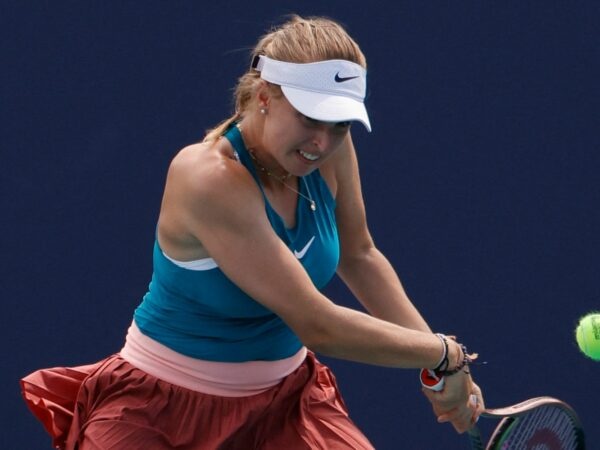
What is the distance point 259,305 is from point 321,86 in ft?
1.64

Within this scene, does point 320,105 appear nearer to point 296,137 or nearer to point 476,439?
point 296,137

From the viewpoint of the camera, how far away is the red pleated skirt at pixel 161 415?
2986 millimetres

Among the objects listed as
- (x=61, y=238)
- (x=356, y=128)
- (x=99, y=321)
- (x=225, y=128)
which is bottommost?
(x=99, y=321)

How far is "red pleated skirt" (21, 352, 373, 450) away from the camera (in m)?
2.99

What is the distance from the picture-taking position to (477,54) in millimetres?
4359

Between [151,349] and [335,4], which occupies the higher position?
[335,4]

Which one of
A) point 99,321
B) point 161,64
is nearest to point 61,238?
point 99,321

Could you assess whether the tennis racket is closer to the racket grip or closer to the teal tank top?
the racket grip

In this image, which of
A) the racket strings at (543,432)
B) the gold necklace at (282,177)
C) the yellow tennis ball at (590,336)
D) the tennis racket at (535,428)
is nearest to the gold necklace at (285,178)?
the gold necklace at (282,177)

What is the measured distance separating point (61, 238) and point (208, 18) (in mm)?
818

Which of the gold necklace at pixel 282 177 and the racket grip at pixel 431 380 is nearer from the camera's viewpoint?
the gold necklace at pixel 282 177

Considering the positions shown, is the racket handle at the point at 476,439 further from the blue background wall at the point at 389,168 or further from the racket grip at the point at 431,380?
the blue background wall at the point at 389,168

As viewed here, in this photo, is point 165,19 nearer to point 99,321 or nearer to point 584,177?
point 99,321

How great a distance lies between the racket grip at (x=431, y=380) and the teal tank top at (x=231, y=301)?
314mm
